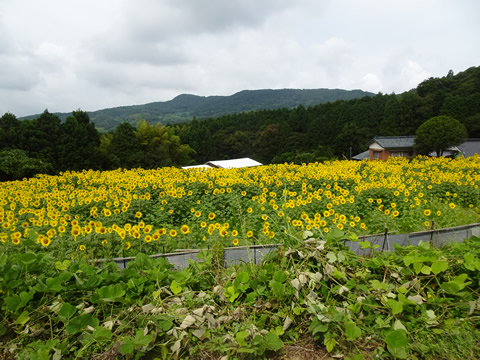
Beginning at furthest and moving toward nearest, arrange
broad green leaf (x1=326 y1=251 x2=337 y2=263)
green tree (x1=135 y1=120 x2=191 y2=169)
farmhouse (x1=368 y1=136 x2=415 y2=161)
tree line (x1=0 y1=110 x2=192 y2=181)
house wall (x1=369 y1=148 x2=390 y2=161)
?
1. green tree (x1=135 y1=120 x2=191 y2=169)
2. house wall (x1=369 y1=148 x2=390 y2=161)
3. farmhouse (x1=368 y1=136 x2=415 y2=161)
4. tree line (x1=0 y1=110 x2=192 y2=181)
5. broad green leaf (x1=326 y1=251 x2=337 y2=263)

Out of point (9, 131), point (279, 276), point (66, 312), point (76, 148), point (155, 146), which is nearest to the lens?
point (66, 312)

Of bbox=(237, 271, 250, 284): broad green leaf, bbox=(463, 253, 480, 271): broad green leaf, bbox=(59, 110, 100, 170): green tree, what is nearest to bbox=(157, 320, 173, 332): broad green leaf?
bbox=(237, 271, 250, 284): broad green leaf

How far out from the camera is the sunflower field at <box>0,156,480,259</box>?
341 cm

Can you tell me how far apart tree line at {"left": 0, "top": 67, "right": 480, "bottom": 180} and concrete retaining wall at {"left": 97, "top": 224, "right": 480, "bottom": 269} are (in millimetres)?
17306

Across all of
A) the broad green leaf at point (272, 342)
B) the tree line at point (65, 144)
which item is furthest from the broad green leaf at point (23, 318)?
the tree line at point (65, 144)

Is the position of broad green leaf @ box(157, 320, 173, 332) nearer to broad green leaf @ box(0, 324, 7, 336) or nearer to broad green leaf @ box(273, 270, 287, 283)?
broad green leaf @ box(273, 270, 287, 283)

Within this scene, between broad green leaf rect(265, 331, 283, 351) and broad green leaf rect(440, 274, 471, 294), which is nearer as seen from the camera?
broad green leaf rect(265, 331, 283, 351)

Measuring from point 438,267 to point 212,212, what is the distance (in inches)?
125

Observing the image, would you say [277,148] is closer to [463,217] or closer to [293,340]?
[463,217]

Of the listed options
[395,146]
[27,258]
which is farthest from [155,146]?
[27,258]

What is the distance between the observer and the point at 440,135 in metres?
29.1

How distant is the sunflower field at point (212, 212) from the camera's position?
3.41 metres

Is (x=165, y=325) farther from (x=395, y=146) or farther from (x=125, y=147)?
(x=395, y=146)

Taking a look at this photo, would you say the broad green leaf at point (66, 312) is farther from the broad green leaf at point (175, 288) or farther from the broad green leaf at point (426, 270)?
the broad green leaf at point (426, 270)
